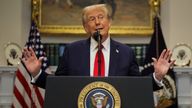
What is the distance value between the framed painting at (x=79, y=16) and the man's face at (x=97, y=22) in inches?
176

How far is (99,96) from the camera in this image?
260cm

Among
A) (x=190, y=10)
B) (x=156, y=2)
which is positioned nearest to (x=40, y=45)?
(x=156, y=2)

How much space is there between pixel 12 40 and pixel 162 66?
16.0 feet

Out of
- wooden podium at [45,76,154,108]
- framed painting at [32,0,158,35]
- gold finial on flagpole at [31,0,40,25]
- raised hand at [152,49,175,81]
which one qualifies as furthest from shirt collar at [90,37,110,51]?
gold finial on flagpole at [31,0,40,25]

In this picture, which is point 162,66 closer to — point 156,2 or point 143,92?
point 143,92

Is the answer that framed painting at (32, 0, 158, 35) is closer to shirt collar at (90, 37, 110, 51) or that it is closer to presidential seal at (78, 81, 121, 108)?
shirt collar at (90, 37, 110, 51)

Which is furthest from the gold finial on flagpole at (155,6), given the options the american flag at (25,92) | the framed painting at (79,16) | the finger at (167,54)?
the finger at (167,54)

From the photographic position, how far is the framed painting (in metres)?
7.84

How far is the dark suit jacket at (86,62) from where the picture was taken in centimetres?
329

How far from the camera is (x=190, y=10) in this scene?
769 centimetres

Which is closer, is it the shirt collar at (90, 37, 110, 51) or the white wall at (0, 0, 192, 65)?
the shirt collar at (90, 37, 110, 51)

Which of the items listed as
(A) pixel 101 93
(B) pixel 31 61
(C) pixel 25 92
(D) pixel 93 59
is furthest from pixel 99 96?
(C) pixel 25 92

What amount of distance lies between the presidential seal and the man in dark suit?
575mm

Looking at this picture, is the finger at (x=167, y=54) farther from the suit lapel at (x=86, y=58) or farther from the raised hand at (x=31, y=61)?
the raised hand at (x=31, y=61)
